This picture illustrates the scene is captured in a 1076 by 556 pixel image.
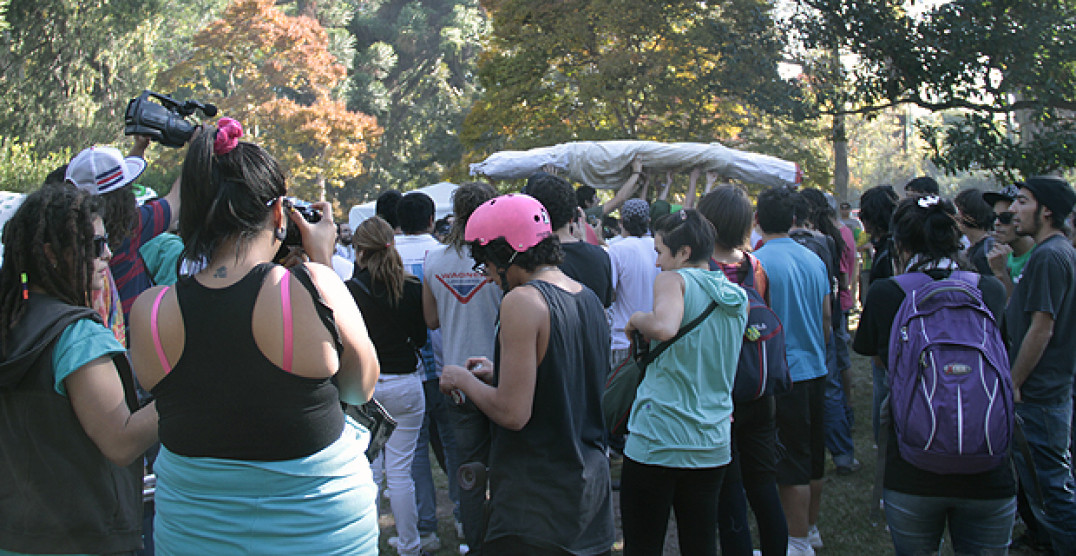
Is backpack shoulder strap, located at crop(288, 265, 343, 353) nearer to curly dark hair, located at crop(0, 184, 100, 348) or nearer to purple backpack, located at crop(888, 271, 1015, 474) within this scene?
curly dark hair, located at crop(0, 184, 100, 348)

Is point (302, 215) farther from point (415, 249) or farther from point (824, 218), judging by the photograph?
point (824, 218)

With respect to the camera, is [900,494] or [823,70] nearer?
[900,494]

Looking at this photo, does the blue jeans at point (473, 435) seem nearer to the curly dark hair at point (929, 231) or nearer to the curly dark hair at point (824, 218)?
the curly dark hair at point (929, 231)

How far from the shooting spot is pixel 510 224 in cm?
250

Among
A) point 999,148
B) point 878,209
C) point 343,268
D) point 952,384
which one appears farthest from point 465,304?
point 999,148

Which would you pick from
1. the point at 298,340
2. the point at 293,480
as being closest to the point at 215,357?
the point at 298,340

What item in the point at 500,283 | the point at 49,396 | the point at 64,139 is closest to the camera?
the point at 49,396

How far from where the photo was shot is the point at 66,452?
2.16 metres

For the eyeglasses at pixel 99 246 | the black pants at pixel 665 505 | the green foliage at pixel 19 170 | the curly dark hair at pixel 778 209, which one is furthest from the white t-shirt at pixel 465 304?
the green foliage at pixel 19 170

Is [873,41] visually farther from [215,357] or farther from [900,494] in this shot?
[215,357]

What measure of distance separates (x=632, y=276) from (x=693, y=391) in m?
2.28

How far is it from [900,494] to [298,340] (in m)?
A: 2.34

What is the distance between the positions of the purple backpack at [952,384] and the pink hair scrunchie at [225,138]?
2461mm

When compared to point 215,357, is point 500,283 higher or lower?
lower
